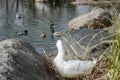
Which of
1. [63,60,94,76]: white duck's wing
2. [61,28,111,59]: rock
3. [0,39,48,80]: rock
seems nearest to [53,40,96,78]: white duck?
[63,60,94,76]: white duck's wing

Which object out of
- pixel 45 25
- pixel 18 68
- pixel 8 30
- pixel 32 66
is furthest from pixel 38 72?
pixel 45 25

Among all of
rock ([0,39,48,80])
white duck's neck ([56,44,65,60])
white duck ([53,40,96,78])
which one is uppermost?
rock ([0,39,48,80])

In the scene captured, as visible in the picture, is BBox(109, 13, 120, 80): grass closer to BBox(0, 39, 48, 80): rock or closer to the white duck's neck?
BBox(0, 39, 48, 80): rock

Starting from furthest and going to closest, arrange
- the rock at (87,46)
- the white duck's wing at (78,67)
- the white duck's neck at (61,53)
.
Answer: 1. the white duck's neck at (61,53)
2. the white duck's wing at (78,67)
3. the rock at (87,46)

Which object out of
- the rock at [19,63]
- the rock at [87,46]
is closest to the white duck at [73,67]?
the rock at [87,46]

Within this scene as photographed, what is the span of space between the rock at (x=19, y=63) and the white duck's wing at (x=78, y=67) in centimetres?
30

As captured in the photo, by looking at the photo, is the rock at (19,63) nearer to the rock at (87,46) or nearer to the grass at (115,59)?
the rock at (87,46)

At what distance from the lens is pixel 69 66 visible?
468 cm

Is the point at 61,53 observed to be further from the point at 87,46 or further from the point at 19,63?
the point at 19,63

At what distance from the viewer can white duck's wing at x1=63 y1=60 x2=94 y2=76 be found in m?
4.66

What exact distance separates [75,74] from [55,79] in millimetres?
255

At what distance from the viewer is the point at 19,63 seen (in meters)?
4.05

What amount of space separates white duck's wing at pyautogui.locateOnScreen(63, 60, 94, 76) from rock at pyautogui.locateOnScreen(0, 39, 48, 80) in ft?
1.00

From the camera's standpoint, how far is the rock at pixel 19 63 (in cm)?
374
